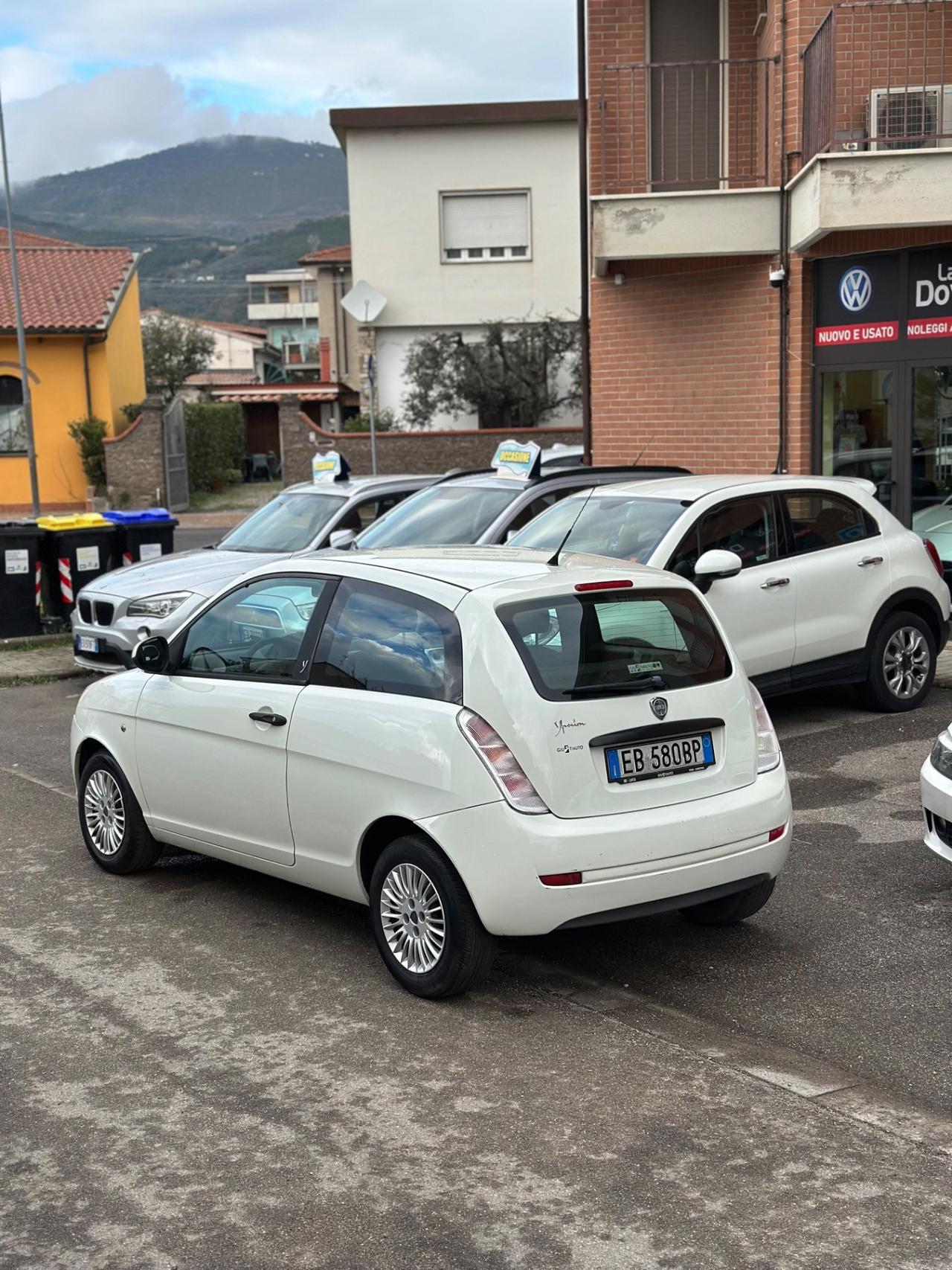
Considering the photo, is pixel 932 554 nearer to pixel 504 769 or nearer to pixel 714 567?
pixel 714 567

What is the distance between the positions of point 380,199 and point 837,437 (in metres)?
25.7

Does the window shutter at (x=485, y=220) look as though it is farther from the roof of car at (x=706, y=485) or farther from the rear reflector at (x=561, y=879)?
the rear reflector at (x=561, y=879)

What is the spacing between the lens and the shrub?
119ft

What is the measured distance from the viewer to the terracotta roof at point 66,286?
36219 millimetres

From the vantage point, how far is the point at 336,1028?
4934 millimetres

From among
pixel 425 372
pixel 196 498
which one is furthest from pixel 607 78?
pixel 196 498

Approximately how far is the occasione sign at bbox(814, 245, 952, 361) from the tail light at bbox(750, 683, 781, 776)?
9125 mm

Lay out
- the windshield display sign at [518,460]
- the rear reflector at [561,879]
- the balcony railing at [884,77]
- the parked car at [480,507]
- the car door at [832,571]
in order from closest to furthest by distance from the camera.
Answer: the rear reflector at [561,879], the car door at [832,571], the parked car at [480,507], the windshield display sign at [518,460], the balcony railing at [884,77]

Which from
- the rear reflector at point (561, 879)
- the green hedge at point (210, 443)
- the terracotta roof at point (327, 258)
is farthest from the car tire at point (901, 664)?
the terracotta roof at point (327, 258)

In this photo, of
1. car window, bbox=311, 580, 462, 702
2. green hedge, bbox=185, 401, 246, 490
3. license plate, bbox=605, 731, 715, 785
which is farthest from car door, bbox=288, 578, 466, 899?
green hedge, bbox=185, 401, 246, 490

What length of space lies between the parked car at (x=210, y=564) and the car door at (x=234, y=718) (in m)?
3.99

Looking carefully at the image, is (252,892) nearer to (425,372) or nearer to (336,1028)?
(336,1028)

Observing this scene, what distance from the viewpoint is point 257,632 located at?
6.17 meters

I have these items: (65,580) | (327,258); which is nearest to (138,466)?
(327,258)
